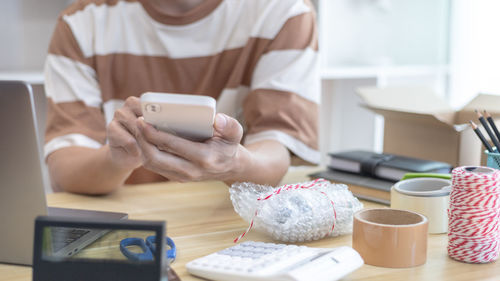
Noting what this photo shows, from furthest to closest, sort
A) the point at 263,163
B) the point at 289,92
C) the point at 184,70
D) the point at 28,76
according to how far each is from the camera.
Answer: the point at 28,76 < the point at 184,70 < the point at 289,92 < the point at 263,163

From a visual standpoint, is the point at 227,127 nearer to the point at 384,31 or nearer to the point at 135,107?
the point at 135,107

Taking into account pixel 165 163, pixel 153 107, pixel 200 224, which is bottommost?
pixel 200 224

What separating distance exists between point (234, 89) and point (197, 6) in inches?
9.1

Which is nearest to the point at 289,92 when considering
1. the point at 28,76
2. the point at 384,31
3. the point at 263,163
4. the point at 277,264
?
the point at 263,163

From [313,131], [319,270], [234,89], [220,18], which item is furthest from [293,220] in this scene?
[220,18]

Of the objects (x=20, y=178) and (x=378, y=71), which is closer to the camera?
(x=20, y=178)

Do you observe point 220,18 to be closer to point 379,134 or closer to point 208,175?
point 208,175

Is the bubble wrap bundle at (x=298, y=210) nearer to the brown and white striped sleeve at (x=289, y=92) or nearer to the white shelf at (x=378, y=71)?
the brown and white striped sleeve at (x=289, y=92)

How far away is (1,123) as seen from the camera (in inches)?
26.8

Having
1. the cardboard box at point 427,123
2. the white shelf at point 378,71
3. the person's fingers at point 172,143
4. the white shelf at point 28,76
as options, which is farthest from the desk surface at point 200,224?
the white shelf at point 378,71

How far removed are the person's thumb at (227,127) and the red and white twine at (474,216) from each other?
315mm

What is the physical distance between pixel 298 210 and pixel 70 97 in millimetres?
757

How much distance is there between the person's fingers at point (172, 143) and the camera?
834mm

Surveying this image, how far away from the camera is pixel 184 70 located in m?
1.44
